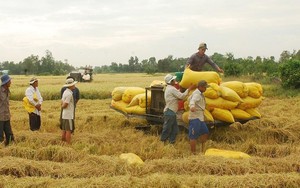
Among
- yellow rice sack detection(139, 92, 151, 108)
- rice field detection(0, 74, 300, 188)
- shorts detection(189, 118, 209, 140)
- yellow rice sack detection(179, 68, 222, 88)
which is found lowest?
rice field detection(0, 74, 300, 188)

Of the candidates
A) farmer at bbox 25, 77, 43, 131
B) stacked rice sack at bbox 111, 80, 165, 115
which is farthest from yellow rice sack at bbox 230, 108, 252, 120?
farmer at bbox 25, 77, 43, 131

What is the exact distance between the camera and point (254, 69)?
95.0 ft

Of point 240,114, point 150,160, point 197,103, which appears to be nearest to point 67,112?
point 150,160

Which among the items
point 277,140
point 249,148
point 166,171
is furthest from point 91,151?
point 277,140

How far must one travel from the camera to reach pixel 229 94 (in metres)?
7.68

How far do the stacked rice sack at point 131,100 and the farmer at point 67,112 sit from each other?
6.27ft

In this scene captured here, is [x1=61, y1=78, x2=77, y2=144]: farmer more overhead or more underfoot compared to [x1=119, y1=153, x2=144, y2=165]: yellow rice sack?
more overhead

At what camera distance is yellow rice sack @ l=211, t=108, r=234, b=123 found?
767 cm

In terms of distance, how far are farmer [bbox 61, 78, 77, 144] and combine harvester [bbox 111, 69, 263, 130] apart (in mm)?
1929

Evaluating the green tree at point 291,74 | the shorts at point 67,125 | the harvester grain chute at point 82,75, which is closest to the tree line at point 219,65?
the green tree at point 291,74

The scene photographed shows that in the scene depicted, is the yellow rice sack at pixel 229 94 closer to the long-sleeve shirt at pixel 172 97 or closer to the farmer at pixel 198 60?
the farmer at pixel 198 60

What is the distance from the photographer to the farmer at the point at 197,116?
22.3 feet

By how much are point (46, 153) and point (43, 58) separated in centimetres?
7778

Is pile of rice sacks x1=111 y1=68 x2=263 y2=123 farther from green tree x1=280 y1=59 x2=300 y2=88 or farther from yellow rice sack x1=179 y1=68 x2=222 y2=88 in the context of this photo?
green tree x1=280 y1=59 x2=300 y2=88
